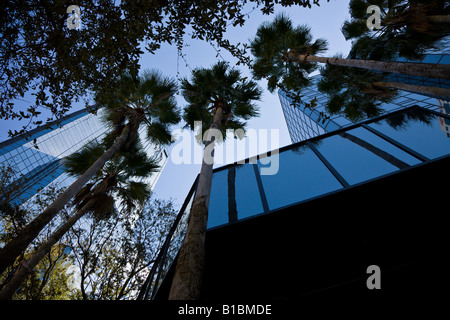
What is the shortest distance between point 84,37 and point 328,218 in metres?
6.59

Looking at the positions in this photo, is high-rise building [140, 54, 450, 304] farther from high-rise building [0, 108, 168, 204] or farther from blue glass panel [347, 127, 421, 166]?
high-rise building [0, 108, 168, 204]

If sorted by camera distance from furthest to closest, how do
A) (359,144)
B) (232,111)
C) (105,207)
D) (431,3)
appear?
1. (232,111)
2. (105,207)
3. (431,3)
4. (359,144)

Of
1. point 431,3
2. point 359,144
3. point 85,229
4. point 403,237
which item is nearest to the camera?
point 403,237

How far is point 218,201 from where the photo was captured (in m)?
4.75

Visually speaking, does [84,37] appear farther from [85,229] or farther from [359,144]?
[85,229]

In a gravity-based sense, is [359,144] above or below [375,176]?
above

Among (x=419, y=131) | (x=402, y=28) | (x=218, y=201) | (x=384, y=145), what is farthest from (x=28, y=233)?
(x=402, y=28)

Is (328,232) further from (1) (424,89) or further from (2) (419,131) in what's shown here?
(1) (424,89)

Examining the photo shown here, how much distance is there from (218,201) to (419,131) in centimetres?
543

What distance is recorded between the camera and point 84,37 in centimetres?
468

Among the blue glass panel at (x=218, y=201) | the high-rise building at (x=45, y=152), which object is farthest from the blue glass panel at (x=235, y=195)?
the high-rise building at (x=45, y=152)

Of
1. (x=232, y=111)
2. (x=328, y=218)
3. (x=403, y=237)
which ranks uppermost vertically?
(x=232, y=111)

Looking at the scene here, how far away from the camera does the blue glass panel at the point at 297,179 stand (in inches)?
157
